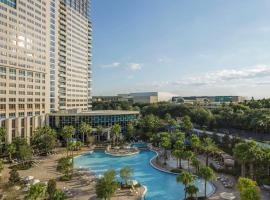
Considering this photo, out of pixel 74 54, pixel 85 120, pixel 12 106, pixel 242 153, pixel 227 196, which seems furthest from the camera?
pixel 74 54

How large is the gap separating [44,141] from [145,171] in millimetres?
28832

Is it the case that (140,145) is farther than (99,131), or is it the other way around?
(99,131)

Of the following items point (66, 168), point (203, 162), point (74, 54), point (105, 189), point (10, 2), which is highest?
point (10, 2)

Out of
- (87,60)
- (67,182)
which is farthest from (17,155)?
(87,60)

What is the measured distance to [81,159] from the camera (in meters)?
58.4

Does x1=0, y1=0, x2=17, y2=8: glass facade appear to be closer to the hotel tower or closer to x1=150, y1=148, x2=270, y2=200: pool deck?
the hotel tower

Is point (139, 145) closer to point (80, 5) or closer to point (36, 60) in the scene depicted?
point (36, 60)

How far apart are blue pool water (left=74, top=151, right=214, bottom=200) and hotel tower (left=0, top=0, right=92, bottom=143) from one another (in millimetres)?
23917

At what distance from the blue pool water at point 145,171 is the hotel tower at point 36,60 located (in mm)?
23917

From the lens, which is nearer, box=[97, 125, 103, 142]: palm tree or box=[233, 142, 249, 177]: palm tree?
box=[233, 142, 249, 177]: palm tree

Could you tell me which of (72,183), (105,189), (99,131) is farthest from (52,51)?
(105,189)

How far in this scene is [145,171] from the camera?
4766cm

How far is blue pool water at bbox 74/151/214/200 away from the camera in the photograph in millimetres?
36094

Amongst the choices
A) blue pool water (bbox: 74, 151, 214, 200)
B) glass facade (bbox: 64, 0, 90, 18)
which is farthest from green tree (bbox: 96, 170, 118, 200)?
glass facade (bbox: 64, 0, 90, 18)
